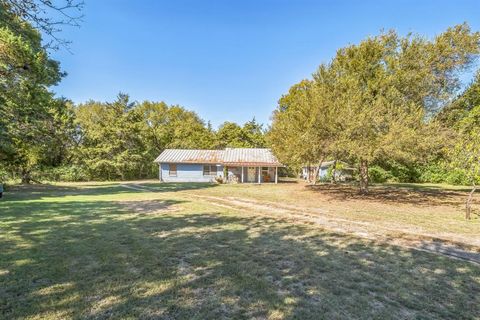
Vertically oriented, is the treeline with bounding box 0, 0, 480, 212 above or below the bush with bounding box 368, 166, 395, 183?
above

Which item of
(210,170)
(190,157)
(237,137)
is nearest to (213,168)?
(210,170)

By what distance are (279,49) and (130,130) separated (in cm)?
2254

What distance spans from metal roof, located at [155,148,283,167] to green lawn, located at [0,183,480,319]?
68.0ft

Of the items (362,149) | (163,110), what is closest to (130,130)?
(163,110)

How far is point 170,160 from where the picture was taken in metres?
28.9

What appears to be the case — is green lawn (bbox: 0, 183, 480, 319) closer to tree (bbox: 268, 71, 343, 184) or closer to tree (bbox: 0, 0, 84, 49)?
tree (bbox: 0, 0, 84, 49)

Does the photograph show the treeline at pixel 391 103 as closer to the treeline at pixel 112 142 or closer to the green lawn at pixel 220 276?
the green lawn at pixel 220 276

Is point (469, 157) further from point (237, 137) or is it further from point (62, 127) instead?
point (237, 137)

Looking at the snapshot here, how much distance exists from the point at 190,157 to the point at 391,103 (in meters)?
21.1

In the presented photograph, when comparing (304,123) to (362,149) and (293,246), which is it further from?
(293,246)

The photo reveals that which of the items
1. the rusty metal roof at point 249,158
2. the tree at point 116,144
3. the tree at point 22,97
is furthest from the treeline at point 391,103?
the tree at point 116,144

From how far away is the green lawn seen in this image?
10.2 feet

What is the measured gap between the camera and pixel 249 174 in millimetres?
29703

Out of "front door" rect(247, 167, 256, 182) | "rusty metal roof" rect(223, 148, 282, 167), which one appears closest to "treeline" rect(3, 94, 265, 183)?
"rusty metal roof" rect(223, 148, 282, 167)
